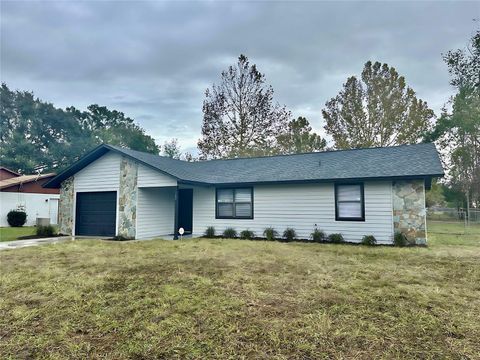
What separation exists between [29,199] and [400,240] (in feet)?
74.1

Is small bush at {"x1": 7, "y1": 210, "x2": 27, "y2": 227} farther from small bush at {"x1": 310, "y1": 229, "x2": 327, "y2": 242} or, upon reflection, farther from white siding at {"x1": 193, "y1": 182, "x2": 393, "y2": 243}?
small bush at {"x1": 310, "y1": 229, "x2": 327, "y2": 242}

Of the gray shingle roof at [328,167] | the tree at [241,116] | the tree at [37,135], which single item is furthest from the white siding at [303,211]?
the tree at [37,135]

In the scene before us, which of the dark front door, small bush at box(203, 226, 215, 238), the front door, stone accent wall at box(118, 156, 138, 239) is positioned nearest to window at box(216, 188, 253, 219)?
small bush at box(203, 226, 215, 238)

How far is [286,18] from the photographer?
1331 cm

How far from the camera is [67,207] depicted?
14.5 metres

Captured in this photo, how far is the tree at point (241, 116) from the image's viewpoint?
25.8 meters

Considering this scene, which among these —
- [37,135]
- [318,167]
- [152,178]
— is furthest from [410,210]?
[37,135]

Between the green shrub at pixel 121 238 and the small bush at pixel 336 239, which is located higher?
the small bush at pixel 336 239

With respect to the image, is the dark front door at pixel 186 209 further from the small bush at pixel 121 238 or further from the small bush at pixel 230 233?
the small bush at pixel 121 238

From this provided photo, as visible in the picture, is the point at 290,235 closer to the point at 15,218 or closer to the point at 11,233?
the point at 11,233

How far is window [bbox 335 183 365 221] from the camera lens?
11.2m

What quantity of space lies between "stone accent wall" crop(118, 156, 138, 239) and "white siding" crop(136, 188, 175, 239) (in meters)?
0.23

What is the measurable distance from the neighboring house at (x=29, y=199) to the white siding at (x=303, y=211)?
483 inches

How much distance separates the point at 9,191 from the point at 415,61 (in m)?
26.5
